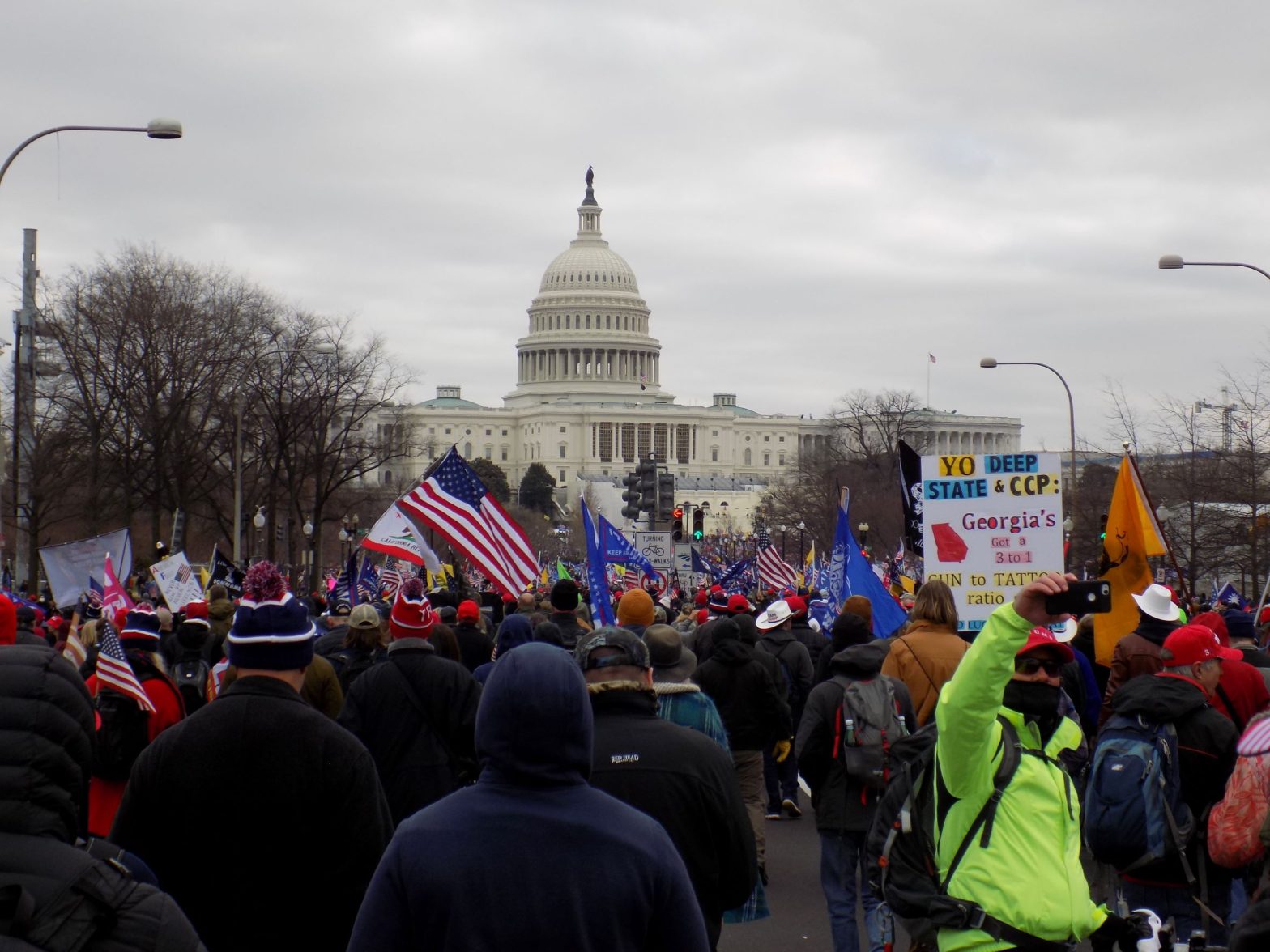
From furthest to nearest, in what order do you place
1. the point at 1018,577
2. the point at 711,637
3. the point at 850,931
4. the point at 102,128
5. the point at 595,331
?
the point at 595,331, the point at 102,128, the point at 711,637, the point at 1018,577, the point at 850,931

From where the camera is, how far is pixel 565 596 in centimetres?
1126

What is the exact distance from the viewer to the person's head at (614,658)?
4.96 meters

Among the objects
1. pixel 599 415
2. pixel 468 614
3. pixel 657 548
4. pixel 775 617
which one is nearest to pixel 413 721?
pixel 468 614

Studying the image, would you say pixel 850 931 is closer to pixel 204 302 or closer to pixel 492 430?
pixel 204 302

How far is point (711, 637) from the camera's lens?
10.8 m

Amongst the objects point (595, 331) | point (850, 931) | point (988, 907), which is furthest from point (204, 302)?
point (595, 331)

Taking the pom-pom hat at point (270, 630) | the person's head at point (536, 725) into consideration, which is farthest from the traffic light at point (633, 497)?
the person's head at point (536, 725)

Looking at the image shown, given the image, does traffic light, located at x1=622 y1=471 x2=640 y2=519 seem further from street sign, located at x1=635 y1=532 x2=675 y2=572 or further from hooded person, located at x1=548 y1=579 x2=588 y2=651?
hooded person, located at x1=548 y1=579 x2=588 y2=651

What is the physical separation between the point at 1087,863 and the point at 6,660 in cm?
508

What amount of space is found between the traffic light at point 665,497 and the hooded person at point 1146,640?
22591 millimetres

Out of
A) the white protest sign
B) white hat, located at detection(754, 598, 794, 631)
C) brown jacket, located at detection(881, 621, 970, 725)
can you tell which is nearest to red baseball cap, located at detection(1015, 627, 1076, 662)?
brown jacket, located at detection(881, 621, 970, 725)

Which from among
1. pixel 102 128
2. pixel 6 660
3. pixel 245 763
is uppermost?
pixel 102 128

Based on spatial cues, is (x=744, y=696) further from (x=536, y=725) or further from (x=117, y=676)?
(x=536, y=725)

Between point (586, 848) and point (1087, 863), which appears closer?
point (586, 848)
